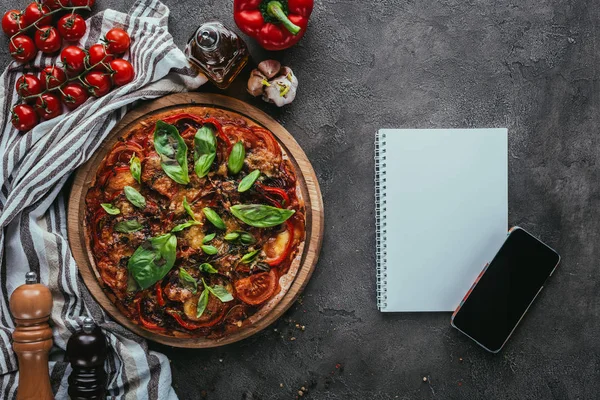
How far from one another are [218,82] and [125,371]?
133 centimetres

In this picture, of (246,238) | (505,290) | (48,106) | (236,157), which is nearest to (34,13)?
(48,106)

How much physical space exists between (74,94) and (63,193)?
44 centimetres

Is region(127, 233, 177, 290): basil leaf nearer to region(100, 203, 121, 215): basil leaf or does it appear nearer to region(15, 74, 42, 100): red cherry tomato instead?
region(100, 203, 121, 215): basil leaf

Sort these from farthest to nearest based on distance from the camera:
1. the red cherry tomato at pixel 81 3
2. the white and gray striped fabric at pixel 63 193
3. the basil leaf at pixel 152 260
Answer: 1. the red cherry tomato at pixel 81 3
2. the white and gray striped fabric at pixel 63 193
3. the basil leaf at pixel 152 260

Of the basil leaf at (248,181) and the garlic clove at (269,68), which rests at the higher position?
the garlic clove at (269,68)

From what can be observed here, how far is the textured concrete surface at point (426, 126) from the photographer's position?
2607 millimetres

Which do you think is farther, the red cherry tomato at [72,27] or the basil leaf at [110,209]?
the red cherry tomato at [72,27]

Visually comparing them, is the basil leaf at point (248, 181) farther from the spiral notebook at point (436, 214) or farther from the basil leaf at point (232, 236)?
the spiral notebook at point (436, 214)

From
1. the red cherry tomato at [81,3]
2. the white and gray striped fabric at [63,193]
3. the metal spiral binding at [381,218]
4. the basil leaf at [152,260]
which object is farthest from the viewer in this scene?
the metal spiral binding at [381,218]

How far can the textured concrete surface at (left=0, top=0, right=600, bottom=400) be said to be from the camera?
2607mm

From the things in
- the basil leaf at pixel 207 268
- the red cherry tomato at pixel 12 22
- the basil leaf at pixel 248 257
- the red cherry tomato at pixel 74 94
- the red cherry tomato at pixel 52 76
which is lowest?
the basil leaf at pixel 207 268

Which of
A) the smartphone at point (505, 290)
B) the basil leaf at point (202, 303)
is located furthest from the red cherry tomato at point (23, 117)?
the smartphone at point (505, 290)

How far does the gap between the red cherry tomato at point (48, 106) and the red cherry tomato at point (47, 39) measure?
8.4 inches

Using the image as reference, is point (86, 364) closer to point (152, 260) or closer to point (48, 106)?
point (152, 260)
